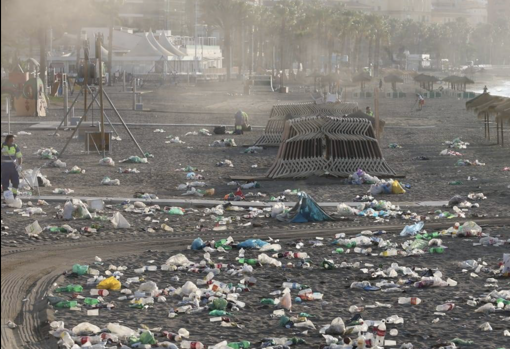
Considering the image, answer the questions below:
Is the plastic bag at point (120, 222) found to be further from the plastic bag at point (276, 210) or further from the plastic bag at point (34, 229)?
the plastic bag at point (276, 210)

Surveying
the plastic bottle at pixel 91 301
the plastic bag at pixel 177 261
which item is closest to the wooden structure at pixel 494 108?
the plastic bag at pixel 177 261

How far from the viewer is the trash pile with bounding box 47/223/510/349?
318 inches

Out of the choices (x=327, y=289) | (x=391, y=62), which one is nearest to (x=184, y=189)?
(x=327, y=289)

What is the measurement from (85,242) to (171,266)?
2.25 meters

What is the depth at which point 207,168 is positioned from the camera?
76.4 ft

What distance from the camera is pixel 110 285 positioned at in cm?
1002

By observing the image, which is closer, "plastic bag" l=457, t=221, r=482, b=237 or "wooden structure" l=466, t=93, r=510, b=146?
"plastic bag" l=457, t=221, r=482, b=237

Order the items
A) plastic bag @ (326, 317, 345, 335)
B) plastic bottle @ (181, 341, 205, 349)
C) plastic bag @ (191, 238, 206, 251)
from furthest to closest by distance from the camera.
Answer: plastic bag @ (191, 238, 206, 251), plastic bag @ (326, 317, 345, 335), plastic bottle @ (181, 341, 205, 349)

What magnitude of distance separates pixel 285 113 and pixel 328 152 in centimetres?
970

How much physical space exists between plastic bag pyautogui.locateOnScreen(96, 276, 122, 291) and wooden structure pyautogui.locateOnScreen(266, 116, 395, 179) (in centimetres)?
1078

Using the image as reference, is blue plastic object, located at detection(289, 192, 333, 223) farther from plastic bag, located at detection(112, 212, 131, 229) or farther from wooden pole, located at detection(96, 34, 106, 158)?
wooden pole, located at detection(96, 34, 106, 158)

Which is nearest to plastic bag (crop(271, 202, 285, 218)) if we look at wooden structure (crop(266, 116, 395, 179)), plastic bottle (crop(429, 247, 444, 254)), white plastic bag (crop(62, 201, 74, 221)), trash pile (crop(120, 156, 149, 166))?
white plastic bag (crop(62, 201, 74, 221))

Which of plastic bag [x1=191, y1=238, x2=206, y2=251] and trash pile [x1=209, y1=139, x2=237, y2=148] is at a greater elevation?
plastic bag [x1=191, y1=238, x2=206, y2=251]

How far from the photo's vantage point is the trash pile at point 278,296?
8086 millimetres
